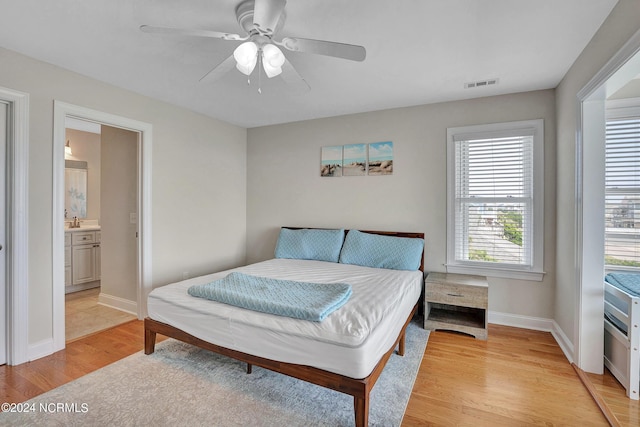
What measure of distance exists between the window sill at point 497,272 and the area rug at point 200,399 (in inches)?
54.3

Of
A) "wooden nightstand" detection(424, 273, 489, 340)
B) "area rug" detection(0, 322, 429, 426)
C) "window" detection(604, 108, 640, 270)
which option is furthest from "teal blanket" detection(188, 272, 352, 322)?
"window" detection(604, 108, 640, 270)

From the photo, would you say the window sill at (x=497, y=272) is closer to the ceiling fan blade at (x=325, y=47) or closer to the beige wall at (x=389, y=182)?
the beige wall at (x=389, y=182)

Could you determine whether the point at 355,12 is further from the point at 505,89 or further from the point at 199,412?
the point at 199,412

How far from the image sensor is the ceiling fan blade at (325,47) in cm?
163

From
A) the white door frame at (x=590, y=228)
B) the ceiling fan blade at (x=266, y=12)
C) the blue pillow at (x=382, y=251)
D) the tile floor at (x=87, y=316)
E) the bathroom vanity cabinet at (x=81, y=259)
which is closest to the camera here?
the ceiling fan blade at (x=266, y=12)

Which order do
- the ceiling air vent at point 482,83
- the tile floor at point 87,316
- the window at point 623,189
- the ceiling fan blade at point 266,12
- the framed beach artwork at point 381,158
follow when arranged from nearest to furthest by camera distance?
the ceiling fan blade at point 266,12 → the window at point 623,189 → the ceiling air vent at point 482,83 → the tile floor at point 87,316 → the framed beach artwork at point 381,158

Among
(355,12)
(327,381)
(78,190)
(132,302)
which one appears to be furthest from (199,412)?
(78,190)

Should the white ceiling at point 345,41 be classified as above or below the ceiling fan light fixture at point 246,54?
above

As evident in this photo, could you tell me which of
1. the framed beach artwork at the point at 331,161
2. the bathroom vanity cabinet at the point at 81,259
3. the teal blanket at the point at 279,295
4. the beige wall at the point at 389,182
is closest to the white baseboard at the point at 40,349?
the teal blanket at the point at 279,295

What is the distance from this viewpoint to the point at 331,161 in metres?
4.05

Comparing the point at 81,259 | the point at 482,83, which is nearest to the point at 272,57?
the point at 482,83

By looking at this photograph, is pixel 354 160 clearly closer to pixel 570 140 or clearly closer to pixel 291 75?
pixel 291 75

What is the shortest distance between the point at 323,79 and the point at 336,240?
6.17ft

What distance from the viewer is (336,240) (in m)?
3.78
